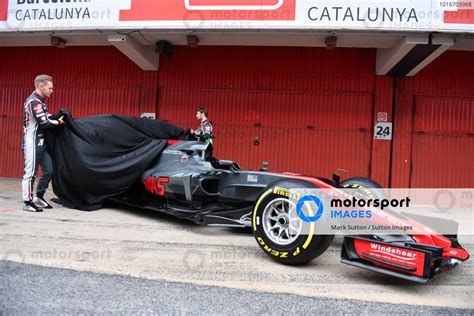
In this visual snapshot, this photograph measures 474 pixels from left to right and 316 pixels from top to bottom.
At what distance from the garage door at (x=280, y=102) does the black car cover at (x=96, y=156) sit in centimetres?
334

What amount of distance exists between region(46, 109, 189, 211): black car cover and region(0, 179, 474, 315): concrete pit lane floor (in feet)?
3.23

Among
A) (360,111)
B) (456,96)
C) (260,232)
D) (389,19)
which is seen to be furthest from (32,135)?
(456,96)

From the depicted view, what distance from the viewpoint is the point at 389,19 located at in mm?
6000

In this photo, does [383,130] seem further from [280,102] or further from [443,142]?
[280,102]

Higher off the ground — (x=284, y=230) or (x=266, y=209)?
(x=266, y=209)

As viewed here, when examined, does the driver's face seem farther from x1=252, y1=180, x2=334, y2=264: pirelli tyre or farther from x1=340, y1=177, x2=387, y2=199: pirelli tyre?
x1=340, y1=177, x2=387, y2=199: pirelli tyre

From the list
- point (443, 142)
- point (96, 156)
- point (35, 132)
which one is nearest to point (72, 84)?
point (35, 132)

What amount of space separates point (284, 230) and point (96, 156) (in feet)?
10.4

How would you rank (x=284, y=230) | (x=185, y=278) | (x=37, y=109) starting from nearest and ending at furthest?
(x=185, y=278) → (x=284, y=230) → (x=37, y=109)

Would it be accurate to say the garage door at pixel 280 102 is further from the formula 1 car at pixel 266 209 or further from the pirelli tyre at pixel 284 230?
the pirelli tyre at pixel 284 230

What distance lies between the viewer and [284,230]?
3207 mm

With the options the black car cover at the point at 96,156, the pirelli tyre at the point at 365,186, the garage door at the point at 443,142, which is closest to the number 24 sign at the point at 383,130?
the garage door at the point at 443,142

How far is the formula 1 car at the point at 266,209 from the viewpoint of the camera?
2.70 meters

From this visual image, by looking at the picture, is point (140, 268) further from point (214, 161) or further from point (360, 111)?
point (360, 111)
